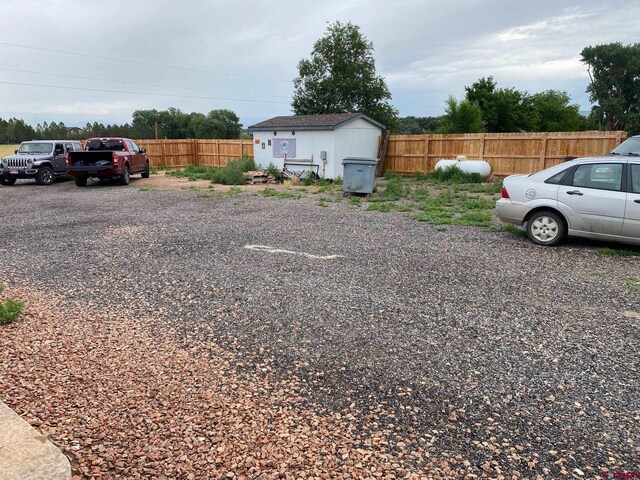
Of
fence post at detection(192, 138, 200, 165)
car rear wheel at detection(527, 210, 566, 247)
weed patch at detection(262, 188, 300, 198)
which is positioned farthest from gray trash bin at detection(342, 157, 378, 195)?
fence post at detection(192, 138, 200, 165)

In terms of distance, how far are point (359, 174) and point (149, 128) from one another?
67.2 meters

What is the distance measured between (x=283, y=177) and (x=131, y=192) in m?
6.70

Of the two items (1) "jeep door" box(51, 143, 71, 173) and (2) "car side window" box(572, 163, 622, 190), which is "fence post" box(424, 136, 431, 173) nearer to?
(2) "car side window" box(572, 163, 622, 190)

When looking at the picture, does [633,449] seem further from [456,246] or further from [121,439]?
[456,246]

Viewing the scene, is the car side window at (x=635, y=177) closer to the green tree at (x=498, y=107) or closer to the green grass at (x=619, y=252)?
the green grass at (x=619, y=252)

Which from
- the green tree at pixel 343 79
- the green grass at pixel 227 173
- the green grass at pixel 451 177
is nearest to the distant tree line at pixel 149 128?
the green tree at pixel 343 79

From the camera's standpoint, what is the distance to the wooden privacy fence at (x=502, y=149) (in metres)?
17.7

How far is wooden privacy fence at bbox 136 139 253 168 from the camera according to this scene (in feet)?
92.9

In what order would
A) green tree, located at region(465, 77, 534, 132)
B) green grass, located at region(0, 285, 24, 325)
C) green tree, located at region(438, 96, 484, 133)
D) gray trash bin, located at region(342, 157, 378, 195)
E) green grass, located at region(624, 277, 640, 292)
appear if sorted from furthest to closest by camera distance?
green tree, located at region(465, 77, 534, 132)
green tree, located at region(438, 96, 484, 133)
gray trash bin, located at region(342, 157, 378, 195)
green grass, located at region(624, 277, 640, 292)
green grass, located at region(0, 285, 24, 325)

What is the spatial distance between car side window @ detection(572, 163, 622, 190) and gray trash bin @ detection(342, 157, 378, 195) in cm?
775

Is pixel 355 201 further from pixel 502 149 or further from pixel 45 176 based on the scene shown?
pixel 45 176

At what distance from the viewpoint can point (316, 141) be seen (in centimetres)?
2023

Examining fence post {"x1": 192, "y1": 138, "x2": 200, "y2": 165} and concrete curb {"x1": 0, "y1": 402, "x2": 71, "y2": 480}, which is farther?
fence post {"x1": 192, "y1": 138, "x2": 200, "y2": 165}

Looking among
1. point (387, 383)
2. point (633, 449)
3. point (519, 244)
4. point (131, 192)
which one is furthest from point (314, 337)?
point (131, 192)
